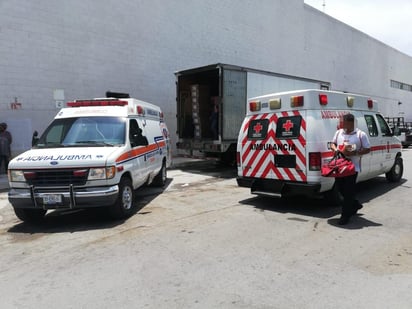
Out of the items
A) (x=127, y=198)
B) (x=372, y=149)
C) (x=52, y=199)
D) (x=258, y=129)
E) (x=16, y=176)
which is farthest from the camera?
(x=372, y=149)

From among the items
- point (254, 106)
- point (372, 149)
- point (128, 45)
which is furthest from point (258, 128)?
point (128, 45)

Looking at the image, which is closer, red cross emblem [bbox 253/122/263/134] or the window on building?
red cross emblem [bbox 253/122/263/134]

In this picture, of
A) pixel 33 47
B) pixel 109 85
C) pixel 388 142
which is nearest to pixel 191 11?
pixel 109 85

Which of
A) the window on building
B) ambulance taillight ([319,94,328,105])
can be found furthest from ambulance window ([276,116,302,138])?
the window on building

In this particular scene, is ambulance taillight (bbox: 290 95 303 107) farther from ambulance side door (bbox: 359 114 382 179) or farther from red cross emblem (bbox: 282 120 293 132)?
ambulance side door (bbox: 359 114 382 179)

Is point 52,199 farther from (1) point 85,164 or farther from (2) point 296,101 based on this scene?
(2) point 296,101

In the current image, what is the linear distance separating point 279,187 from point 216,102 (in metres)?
6.65

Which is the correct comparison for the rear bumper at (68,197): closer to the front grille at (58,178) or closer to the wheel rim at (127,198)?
the front grille at (58,178)

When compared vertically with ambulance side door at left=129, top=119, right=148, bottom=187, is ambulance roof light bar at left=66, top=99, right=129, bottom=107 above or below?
above

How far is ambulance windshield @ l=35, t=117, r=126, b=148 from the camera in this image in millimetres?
7387

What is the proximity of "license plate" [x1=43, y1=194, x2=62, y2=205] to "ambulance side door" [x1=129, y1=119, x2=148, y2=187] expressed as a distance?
5.00ft

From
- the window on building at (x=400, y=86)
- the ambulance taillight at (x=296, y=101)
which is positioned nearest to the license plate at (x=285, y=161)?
the ambulance taillight at (x=296, y=101)

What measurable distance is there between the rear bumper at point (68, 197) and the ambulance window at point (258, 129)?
3.16 metres

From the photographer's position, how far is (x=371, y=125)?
912 centimetres
